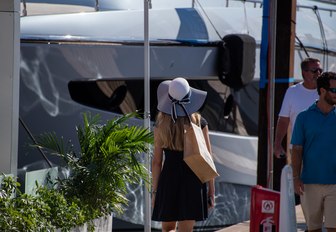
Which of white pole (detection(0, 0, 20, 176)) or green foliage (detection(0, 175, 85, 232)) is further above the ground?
white pole (detection(0, 0, 20, 176))

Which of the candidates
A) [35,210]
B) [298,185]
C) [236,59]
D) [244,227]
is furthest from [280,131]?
[35,210]

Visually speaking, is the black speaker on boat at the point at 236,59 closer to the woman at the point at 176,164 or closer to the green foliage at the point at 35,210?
the woman at the point at 176,164

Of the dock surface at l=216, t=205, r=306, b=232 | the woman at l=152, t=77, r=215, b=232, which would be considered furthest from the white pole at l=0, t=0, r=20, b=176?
the dock surface at l=216, t=205, r=306, b=232

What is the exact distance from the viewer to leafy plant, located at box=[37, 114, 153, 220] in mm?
A: 7129

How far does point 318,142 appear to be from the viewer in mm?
6863

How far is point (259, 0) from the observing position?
12906mm

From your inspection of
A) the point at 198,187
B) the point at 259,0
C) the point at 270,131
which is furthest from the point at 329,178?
the point at 259,0

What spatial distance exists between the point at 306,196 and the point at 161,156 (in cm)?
117

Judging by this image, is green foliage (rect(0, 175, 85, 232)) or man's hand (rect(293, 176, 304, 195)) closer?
green foliage (rect(0, 175, 85, 232))

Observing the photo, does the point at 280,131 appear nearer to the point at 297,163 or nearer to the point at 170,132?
the point at 297,163

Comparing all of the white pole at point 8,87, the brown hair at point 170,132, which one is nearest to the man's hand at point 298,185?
the brown hair at point 170,132

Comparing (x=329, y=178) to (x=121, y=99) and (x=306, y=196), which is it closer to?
(x=306, y=196)

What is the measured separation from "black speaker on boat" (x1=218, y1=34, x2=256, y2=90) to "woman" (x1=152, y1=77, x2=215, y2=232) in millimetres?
4459

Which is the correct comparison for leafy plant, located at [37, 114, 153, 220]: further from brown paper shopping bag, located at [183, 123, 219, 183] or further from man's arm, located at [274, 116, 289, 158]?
man's arm, located at [274, 116, 289, 158]
